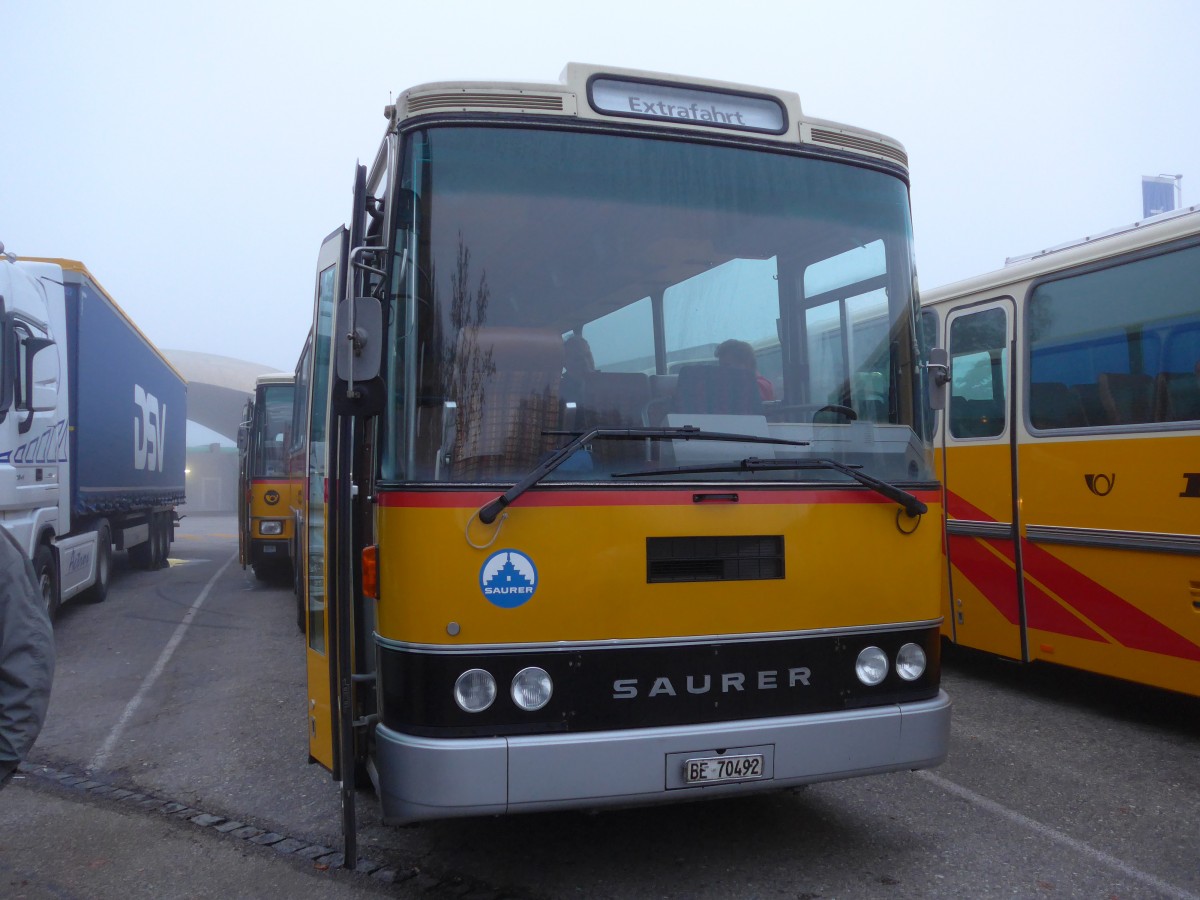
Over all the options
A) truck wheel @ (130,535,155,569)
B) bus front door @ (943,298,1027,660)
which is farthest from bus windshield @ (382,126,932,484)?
truck wheel @ (130,535,155,569)

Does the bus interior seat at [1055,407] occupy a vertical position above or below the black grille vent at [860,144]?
below

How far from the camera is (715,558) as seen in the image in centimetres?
388

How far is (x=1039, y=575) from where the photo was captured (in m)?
6.69

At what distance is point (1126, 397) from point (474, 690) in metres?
4.47

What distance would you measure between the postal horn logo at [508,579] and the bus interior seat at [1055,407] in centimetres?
428

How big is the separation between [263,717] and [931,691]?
4661mm

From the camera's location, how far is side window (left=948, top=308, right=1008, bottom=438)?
7137 millimetres

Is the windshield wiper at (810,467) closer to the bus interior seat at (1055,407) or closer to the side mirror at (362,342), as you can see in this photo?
the side mirror at (362,342)

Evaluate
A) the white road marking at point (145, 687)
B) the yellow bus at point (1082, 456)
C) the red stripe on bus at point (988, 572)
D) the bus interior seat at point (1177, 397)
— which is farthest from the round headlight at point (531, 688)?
the red stripe on bus at point (988, 572)

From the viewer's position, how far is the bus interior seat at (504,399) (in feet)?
12.0

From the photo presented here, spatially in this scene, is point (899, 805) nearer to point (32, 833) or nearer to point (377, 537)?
point (377, 537)

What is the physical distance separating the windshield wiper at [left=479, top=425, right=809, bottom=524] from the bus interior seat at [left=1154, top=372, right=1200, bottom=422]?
2951 millimetres

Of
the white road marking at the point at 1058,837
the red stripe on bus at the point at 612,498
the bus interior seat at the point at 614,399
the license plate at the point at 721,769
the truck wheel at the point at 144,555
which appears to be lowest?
the white road marking at the point at 1058,837

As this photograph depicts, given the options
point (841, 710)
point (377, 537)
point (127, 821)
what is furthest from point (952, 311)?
point (127, 821)
